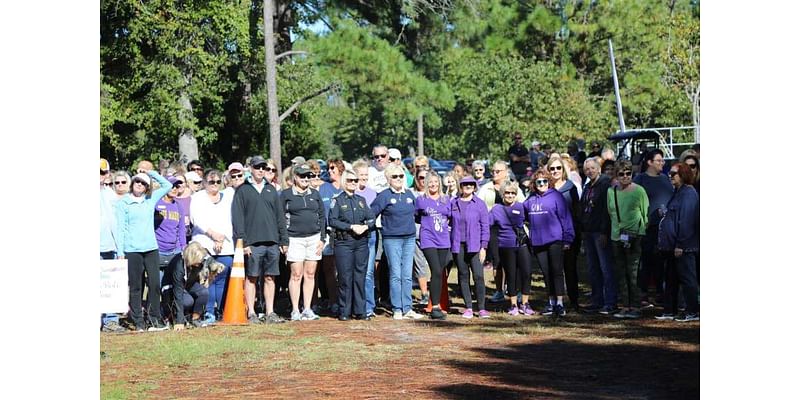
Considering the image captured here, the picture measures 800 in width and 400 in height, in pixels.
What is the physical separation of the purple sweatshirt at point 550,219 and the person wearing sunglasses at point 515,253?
18 cm

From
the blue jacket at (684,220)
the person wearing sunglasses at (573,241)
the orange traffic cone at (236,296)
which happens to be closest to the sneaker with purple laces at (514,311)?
the person wearing sunglasses at (573,241)

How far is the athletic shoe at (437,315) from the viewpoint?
46.5 ft

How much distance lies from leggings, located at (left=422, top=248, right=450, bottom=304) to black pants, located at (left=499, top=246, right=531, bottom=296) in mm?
775

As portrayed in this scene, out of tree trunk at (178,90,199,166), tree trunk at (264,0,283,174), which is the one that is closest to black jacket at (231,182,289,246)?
tree trunk at (264,0,283,174)

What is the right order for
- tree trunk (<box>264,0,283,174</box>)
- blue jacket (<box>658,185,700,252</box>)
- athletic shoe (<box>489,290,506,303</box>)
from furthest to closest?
tree trunk (<box>264,0,283,174</box>)
athletic shoe (<box>489,290,506,303</box>)
blue jacket (<box>658,185,700,252</box>)

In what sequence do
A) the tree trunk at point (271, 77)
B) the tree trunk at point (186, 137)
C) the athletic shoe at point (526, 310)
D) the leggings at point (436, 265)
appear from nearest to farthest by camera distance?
the leggings at point (436, 265)
the athletic shoe at point (526, 310)
the tree trunk at point (271, 77)
the tree trunk at point (186, 137)

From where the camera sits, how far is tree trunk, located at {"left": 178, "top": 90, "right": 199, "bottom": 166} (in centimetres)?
2989

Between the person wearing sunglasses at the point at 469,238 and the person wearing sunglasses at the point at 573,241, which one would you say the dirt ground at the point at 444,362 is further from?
the person wearing sunglasses at the point at 573,241

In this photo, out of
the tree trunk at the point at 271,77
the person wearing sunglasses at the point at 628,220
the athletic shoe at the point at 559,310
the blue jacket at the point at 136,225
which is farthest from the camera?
the tree trunk at the point at 271,77

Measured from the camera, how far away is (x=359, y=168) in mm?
15117

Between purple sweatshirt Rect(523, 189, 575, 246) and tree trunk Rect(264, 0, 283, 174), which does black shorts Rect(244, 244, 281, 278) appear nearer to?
purple sweatshirt Rect(523, 189, 575, 246)

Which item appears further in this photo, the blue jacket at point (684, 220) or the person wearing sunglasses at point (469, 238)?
the person wearing sunglasses at point (469, 238)
